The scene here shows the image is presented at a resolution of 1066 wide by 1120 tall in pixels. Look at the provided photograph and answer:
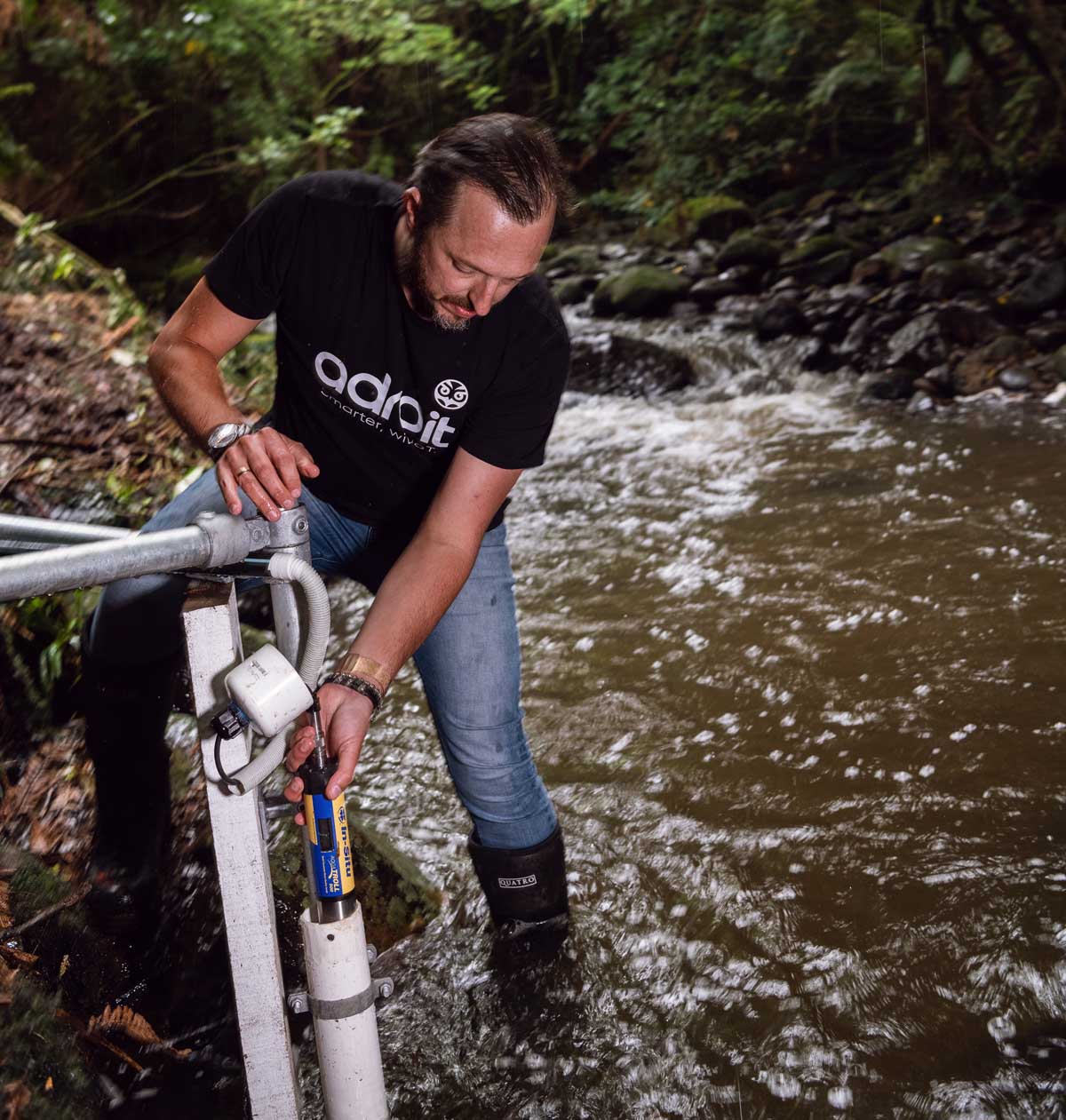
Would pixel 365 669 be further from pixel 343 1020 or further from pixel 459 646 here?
pixel 343 1020

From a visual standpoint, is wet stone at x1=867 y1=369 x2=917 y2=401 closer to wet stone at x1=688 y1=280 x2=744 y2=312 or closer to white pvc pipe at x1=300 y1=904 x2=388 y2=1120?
wet stone at x1=688 y1=280 x2=744 y2=312

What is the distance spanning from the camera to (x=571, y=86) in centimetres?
1967

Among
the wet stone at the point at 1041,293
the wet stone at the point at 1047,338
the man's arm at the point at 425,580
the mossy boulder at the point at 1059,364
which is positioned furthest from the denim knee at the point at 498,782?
the wet stone at the point at 1041,293

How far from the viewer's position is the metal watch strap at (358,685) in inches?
81.1

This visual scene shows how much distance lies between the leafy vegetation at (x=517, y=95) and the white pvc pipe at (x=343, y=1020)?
27.9ft

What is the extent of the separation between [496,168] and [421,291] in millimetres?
324

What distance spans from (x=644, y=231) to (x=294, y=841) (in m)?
14.7

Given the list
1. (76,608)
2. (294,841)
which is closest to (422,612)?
(294,841)

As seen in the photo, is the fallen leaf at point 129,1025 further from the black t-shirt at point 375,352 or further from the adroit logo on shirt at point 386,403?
the adroit logo on shirt at point 386,403

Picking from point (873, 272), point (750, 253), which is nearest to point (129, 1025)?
point (873, 272)

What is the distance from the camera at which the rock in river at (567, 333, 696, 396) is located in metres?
9.94

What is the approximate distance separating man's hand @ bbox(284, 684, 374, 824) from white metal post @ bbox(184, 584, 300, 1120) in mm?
93

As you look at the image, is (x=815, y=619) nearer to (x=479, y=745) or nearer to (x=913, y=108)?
(x=479, y=745)

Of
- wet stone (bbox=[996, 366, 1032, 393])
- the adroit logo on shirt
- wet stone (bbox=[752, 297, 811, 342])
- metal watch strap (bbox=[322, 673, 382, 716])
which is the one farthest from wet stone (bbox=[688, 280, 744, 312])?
metal watch strap (bbox=[322, 673, 382, 716])
